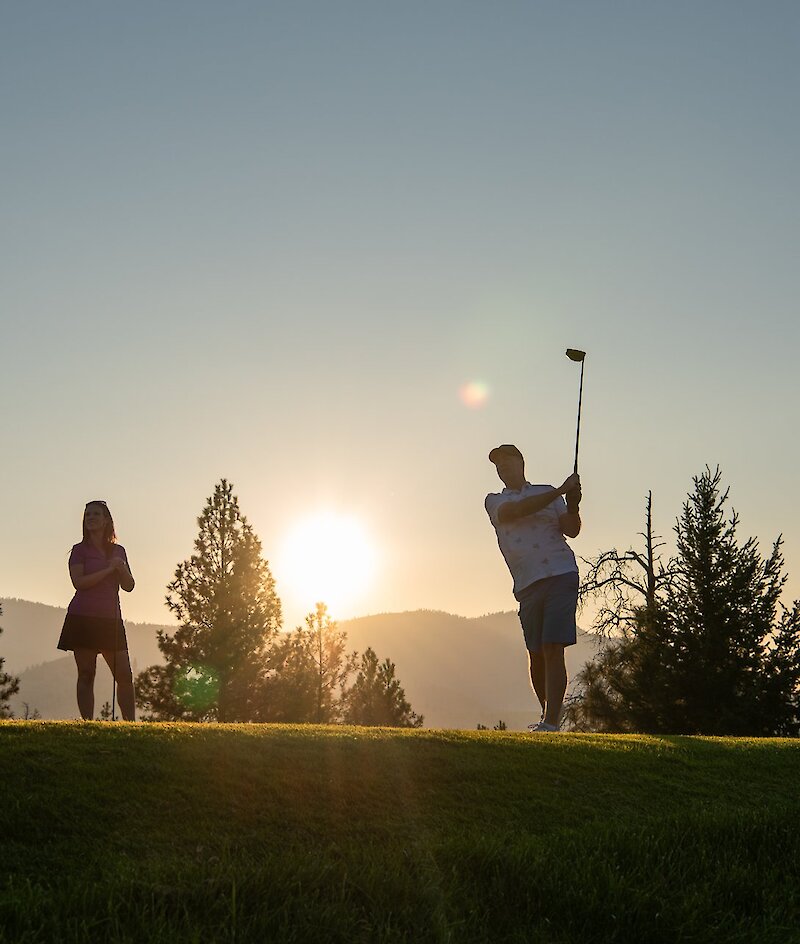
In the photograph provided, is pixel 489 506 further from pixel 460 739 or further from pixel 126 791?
pixel 126 791

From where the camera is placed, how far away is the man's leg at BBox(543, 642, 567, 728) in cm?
865

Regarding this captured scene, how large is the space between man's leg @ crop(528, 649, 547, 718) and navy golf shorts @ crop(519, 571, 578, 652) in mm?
97

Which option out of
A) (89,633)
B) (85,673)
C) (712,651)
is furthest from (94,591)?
(712,651)

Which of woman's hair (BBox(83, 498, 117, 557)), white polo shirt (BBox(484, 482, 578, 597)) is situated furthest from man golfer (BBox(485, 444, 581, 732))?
woman's hair (BBox(83, 498, 117, 557))

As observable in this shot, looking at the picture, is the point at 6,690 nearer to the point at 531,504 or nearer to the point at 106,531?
the point at 106,531

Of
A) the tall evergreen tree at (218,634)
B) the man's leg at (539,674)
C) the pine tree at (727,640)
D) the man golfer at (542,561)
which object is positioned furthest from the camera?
the tall evergreen tree at (218,634)

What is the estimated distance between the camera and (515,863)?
433cm

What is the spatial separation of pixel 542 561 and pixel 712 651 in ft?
65.4

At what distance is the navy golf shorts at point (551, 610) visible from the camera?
28.4 ft

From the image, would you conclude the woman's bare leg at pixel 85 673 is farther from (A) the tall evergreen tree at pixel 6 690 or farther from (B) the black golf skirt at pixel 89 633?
(A) the tall evergreen tree at pixel 6 690

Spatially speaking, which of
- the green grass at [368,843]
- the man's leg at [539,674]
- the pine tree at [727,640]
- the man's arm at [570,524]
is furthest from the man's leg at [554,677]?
the pine tree at [727,640]

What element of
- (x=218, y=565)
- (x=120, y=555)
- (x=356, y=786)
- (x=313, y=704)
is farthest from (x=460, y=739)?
(x=313, y=704)

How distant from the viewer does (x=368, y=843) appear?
475cm

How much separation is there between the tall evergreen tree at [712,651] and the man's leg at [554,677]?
1902 cm
